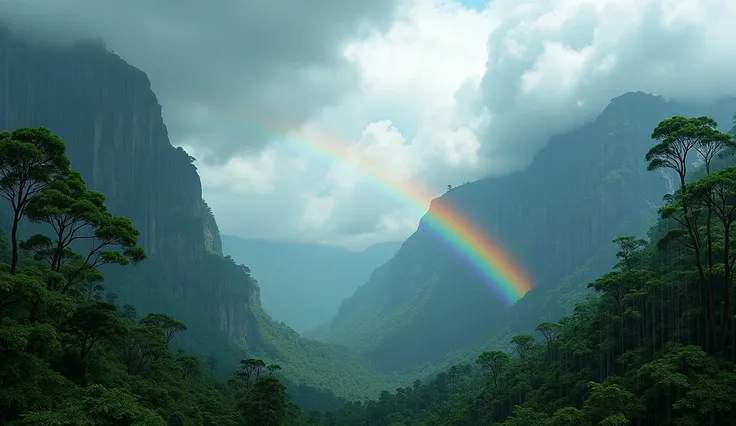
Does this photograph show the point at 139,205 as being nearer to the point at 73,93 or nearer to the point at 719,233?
the point at 73,93

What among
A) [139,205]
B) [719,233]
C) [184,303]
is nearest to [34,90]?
[139,205]

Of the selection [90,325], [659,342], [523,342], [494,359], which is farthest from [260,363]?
[659,342]

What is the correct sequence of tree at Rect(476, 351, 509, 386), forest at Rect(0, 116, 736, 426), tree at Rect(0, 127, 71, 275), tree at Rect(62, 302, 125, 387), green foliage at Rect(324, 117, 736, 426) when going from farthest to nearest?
1. tree at Rect(476, 351, 509, 386)
2. green foliage at Rect(324, 117, 736, 426)
3. tree at Rect(62, 302, 125, 387)
4. tree at Rect(0, 127, 71, 275)
5. forest at Rect(0, 116, 736, 426)

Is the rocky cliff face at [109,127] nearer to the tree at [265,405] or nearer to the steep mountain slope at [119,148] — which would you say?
the steep mountain slope at [119,148]

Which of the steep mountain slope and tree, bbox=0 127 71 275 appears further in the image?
the steep mountain slope

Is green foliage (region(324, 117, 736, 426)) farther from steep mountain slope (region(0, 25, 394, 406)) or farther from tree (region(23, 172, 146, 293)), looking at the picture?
steep mountain slope (region(0, 25, 394, 406))

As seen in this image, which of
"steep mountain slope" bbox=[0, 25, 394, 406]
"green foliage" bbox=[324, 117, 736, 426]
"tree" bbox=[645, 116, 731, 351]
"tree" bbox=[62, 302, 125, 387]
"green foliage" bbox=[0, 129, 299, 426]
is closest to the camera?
"green foliage" bbox=[0, 129, 299, 426]

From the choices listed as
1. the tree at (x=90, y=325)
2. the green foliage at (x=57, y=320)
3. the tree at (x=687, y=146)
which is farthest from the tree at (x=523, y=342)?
the tree at (x=90, y=325)

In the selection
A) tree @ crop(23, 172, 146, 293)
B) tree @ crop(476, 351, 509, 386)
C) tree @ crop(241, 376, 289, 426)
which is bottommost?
tree @ crop(241, 376, 289, 426)

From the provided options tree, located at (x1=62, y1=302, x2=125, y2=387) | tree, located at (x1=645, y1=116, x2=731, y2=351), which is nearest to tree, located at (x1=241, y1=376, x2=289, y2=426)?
tree, located at (x1=62, y1=302, x2=125, y2=387)
